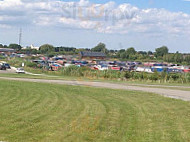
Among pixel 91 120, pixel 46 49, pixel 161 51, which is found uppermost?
pixel 161 51

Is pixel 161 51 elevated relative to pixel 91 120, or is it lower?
→ elevated

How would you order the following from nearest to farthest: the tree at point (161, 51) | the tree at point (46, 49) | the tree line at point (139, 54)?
the tree line at point (139, 54) → the tree at point (161, 51) → the tree at point (46, 49)

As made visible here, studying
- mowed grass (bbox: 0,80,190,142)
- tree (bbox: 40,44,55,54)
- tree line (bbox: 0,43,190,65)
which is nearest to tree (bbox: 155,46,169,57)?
tree line (bbox: 0,43,190,65)

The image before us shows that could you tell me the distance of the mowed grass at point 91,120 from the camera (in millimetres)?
11461

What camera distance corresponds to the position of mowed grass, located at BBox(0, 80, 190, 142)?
1146 cm

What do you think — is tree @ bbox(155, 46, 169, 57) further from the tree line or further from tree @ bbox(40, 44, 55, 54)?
tree @ bbox(40, 44, 55, 54)

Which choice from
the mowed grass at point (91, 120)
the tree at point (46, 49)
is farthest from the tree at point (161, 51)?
the mowed grass at point (91, 120)

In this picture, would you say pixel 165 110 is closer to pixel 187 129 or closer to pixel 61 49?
pixel 187 129

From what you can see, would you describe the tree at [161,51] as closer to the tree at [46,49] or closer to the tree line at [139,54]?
the tree line at [139,54]

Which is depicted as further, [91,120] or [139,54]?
[139,54]

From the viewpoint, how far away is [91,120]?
14.4 m

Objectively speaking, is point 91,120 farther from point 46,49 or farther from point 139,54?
point 46,49

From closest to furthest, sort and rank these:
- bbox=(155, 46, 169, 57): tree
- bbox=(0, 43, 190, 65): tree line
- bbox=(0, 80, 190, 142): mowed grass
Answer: bbox=(0, 80, 190, 142): mowed grass, bbox=(0, 43, 190, 65): tree line, bbox=(155, 46, 169, 57): tree

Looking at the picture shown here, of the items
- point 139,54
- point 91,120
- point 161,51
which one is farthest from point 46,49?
point 91,120
